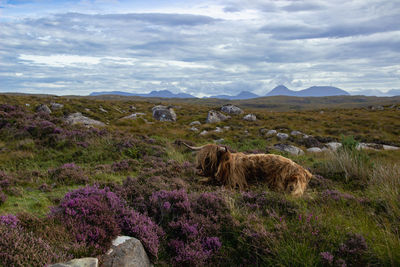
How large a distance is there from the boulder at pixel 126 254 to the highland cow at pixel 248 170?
3.06 m

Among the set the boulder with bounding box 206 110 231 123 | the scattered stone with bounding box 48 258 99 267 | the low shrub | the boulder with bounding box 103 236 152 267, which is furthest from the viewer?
the boulder with bounding box 206 110 231 123

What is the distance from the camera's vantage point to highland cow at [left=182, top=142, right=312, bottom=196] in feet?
19.9

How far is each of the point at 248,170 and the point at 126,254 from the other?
3786 mm

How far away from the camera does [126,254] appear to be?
3078mm

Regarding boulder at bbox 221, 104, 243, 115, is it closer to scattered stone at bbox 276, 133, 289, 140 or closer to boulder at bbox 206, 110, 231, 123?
boulder at bbox 206, 110, 231, 123

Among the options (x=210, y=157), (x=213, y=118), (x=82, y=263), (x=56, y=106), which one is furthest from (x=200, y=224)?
(x=56, y=106)

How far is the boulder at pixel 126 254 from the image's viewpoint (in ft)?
9.73

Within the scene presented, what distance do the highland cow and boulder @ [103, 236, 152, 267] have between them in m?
3.06

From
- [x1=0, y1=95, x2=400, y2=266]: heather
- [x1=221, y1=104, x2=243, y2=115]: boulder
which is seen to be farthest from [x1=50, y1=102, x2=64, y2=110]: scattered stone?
[x1=0, y1=95, x2=400, y2=266]: heather

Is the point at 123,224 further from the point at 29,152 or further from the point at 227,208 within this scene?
the point at 29,152

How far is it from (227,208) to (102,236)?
6.80ft

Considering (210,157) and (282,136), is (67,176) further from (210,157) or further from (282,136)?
(282,136)

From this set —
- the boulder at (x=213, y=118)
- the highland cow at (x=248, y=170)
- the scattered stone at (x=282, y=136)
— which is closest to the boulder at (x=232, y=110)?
the boulder at (x=213, y=118)

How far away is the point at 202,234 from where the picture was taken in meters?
3.82
